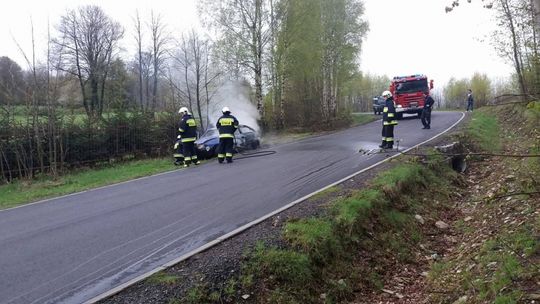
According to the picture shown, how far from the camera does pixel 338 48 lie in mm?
31531

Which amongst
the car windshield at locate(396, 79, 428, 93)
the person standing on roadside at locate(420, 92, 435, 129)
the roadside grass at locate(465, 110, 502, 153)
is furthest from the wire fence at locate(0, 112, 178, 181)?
the car windshield at locate(396, 79, 428, 93)

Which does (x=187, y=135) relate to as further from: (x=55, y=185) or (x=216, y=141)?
(x=55, y=185)

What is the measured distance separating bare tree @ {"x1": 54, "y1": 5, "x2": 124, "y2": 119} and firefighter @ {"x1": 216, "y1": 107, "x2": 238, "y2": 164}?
109 ft

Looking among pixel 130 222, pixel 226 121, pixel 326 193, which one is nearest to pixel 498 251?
pixel 326 193

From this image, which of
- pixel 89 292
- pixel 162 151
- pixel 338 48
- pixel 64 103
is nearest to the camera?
pixel 89 292

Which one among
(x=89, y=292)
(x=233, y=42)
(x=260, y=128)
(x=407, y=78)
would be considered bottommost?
(x=89, y=292)

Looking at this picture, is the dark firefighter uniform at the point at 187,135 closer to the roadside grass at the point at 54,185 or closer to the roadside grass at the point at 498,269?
the roadside grass at the point at 54,185

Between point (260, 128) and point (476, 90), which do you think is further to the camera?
point (476, 90)

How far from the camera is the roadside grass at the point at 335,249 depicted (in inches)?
199

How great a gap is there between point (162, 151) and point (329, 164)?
11591mm

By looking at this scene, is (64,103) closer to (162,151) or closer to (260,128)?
(162,151)

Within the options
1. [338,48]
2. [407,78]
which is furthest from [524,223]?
[338,48]

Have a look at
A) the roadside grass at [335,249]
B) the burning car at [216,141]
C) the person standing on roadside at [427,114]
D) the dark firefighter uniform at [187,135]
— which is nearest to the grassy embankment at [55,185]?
the dark firefighter uniform at [187,135]

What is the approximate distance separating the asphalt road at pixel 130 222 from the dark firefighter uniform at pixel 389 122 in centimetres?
179
